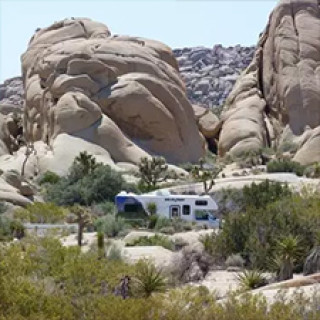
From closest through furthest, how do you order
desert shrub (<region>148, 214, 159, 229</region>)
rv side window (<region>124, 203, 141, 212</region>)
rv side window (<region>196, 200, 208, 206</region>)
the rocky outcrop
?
1. desert shrub (<region>148, 214, 159, 229</region>)
2. rv side window (<region>196, 200, 208, 206</region>)
3. rv side window (<region>124, 203, 141, 212</region>)
4. the rocky outcrop

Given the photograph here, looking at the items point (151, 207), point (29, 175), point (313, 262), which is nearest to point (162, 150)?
point (29, 175)

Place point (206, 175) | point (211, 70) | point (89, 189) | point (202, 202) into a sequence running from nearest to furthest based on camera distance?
point (202, 202) < point (89, 189) < point (206, 175) < point (211, 70)

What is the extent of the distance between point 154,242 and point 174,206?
1181 centimetres

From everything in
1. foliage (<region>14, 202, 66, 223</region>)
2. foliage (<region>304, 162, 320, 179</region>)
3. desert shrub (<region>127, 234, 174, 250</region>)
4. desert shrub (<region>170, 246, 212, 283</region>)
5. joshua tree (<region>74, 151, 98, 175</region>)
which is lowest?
foliage (<region>304, 162, 320, 179</region>)

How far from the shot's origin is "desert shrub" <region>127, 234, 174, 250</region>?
30.2 m

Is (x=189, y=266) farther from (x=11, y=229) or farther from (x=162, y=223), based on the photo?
(x=162, y=223)

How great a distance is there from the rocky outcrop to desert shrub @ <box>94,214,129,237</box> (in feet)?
337

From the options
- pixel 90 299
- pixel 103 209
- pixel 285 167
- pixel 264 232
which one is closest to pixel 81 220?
pixel 264 232

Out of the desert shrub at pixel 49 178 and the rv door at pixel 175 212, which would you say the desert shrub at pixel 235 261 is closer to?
the rv door at pixel 175 212

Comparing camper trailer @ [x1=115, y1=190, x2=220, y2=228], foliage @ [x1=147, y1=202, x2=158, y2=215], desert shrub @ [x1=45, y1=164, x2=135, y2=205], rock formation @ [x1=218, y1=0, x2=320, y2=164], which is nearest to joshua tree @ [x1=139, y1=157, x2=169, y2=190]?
desert shrub @ [x1=45, y1=164, x2=135, y2=205]

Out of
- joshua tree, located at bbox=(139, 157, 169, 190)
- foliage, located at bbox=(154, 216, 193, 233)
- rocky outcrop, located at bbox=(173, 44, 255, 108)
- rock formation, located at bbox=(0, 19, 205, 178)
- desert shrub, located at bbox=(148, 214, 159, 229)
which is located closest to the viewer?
foliage, located at bbox=(154, 216, 193, 233)

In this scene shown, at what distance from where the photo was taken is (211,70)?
16488 cm

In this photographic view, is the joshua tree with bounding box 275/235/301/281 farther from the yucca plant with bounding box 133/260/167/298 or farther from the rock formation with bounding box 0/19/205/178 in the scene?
the rock formation with bounding box 0/19/205/178

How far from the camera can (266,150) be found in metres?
70.8
